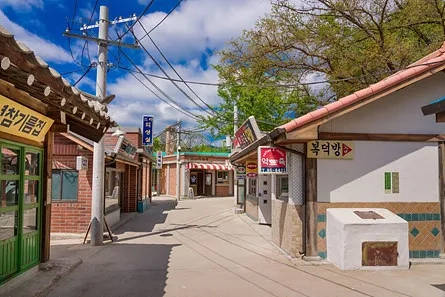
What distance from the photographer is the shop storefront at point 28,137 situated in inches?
165

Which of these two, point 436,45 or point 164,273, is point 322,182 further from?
point 436,45

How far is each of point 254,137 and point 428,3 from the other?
7.17m

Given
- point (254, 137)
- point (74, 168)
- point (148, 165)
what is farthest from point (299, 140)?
point (148, 165)

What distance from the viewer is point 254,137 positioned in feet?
42.1

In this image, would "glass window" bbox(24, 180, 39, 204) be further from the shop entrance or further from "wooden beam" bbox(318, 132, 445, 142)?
"wooden beam" bbox(318, 132, 445, 142)

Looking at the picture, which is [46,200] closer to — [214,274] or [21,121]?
[21,121]

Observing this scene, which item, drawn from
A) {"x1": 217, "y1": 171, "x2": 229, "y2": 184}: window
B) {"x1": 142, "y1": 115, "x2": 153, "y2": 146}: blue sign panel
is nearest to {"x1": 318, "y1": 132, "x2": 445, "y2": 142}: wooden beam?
{"x1": 142, "y1": 115, "x2": 153, "y2": 146}: blue sign panel

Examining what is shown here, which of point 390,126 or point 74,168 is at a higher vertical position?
point 390,126

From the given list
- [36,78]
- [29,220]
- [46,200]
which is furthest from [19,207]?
[36,78]

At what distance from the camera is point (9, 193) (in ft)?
20.0

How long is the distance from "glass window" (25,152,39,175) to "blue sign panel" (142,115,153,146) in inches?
514

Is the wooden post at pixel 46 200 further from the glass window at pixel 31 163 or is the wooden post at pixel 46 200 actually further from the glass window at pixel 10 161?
the glass window at pixel 10 161

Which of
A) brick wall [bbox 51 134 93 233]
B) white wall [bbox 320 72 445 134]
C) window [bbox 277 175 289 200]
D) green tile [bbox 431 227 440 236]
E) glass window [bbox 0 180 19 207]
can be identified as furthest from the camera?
brick wall [bbox 51 134 93 233]

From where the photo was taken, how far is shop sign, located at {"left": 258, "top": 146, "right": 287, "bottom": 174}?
866 cm
